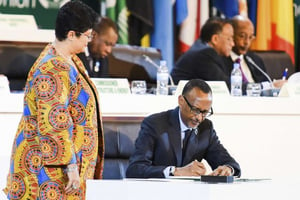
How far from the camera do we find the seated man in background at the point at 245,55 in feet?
26.7

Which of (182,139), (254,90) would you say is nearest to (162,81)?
(254,90)

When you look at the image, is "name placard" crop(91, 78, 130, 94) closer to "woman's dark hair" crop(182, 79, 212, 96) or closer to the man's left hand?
"woman's dark hair" crop(182, 79, 212, 96)

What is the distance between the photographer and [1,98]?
218 inches

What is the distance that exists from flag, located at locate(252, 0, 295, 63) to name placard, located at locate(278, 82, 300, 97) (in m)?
2.91

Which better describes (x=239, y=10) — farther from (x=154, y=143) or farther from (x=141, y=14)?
(x=154, y=143)

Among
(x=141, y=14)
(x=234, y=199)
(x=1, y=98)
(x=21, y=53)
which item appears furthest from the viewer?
(x=141, y=14)

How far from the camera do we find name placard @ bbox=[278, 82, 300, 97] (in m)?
6.50

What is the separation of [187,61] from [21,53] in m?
1.42

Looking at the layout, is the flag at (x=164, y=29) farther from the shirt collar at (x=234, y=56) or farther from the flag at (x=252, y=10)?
the flag at (x=252, y=10)

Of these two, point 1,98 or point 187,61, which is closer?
point 1,98

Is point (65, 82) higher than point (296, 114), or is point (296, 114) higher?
point (65, 82)

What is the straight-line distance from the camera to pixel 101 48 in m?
7.66

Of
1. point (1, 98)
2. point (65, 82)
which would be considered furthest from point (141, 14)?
point (65, 82)

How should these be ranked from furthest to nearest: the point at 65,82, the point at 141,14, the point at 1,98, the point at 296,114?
the point at 141,14 → the point at 296,114 → the point at 1,98 → the point at 65,82
